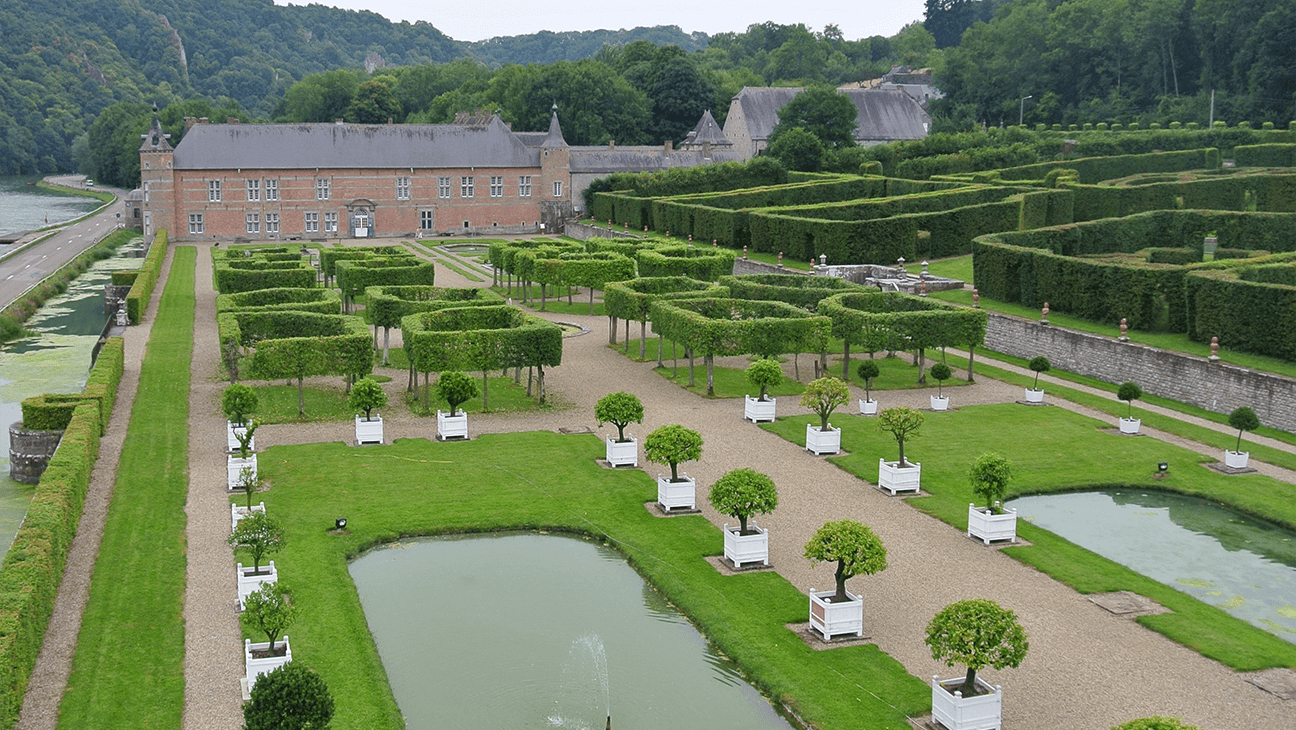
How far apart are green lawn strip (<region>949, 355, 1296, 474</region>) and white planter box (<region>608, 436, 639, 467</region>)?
47.8ft

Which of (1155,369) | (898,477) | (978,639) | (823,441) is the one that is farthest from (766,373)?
(978,639)

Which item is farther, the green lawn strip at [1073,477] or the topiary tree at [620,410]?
the topiary tree at [620,410]

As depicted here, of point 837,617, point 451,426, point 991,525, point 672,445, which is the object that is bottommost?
point 837,617

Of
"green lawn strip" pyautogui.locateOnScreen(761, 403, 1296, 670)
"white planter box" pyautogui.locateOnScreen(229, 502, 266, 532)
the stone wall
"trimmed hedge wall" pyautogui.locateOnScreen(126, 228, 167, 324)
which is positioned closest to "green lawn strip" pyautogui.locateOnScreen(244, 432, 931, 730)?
"white planter box" pyautogui.locateOnScreen(229, 502, 266, 532)

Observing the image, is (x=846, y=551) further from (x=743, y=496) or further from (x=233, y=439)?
(x=233, y=439)

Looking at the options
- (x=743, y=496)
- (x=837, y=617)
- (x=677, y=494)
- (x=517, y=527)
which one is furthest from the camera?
(x=677, y=494)

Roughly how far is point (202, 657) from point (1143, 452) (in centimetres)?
2433

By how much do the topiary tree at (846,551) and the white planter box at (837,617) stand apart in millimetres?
311

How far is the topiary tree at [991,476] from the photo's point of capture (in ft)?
83.5

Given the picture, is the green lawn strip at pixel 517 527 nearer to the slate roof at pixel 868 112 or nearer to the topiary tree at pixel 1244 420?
the topiary tree at pixel 1244 420

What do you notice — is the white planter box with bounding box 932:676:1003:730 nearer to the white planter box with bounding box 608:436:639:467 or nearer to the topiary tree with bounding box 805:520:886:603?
the topiary tree with bounding box 805:520:886:603

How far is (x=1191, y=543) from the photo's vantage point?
2639 cm

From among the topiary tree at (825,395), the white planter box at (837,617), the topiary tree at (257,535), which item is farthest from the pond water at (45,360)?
the topiary tree at (825,395)

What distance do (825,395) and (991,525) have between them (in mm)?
7783
